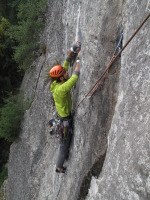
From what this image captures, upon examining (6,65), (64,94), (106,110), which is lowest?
(6,65)

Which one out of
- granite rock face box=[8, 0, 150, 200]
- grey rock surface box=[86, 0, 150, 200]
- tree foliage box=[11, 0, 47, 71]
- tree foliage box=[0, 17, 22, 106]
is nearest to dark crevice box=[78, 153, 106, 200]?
granite rock face box=[8, 0, 150, 200]

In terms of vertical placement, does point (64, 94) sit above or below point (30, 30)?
above

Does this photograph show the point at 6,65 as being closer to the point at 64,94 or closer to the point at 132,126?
the point at 64,94

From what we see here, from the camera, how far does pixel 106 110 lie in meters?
3.52

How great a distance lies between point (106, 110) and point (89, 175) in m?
1.28

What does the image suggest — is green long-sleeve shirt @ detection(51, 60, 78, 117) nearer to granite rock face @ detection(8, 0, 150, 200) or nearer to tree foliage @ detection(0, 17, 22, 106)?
granite rock face @ detection(8, 0, 150, 200)

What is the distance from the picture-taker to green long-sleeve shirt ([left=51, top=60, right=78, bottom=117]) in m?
4.14

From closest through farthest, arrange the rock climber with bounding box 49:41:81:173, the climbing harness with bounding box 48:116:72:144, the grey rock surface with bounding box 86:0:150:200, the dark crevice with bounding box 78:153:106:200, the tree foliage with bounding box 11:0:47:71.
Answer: the grey rock surface with bounding box 86:0:150:200 < the dark crevice with bounding box 78:153:106:200 < the rock climber with bounding box 49:41:81:173 < the climbing harness with bounding box 48:116:72:144 < the tree foliage with bounding box 11:0:47:71

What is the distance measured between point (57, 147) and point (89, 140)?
8.49 feet

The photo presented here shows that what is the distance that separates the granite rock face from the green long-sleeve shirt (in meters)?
0.23

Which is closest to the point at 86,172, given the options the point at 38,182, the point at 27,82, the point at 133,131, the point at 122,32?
the point at 133,131

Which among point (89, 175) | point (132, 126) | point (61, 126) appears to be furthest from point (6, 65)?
point (132, 126)

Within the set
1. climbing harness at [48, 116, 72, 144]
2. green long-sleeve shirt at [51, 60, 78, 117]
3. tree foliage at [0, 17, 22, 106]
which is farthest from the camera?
tree foliage at [0, 17, 22, 106]

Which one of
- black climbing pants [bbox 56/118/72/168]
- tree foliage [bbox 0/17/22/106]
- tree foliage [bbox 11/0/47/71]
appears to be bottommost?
tree foliage [bbox 0/17/22/106]
